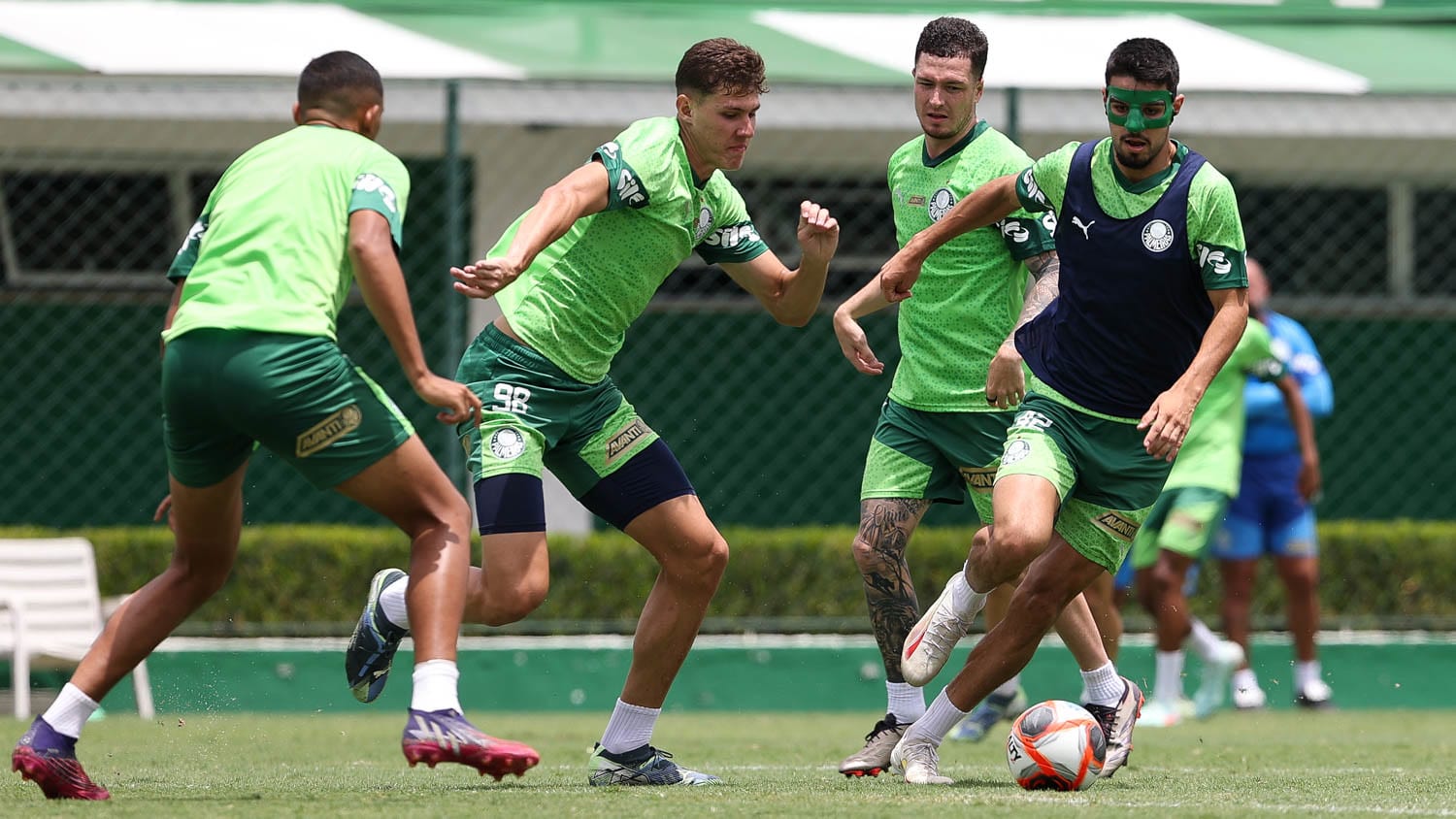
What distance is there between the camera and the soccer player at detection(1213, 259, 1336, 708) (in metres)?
11.3

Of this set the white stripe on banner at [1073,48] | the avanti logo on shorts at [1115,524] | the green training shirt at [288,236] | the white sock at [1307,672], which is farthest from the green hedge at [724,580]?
the green training shirt at [288,236]

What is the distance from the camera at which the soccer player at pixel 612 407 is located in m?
6.30

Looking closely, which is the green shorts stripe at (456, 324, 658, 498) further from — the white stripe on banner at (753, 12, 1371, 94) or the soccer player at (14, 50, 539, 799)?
the white stripe on banner at (753, 12, 1371, 94)

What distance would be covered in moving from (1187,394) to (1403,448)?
31.2 feet

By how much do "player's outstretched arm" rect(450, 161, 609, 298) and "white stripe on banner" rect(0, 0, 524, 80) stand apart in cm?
676

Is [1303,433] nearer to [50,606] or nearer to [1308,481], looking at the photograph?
[1308,481]

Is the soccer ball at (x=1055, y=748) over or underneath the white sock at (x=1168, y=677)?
over

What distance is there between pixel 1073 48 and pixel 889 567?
7.41 m

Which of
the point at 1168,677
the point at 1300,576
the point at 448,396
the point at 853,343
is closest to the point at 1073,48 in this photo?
the point at 1300,576

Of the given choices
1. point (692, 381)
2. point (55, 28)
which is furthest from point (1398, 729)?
point (55, 28)

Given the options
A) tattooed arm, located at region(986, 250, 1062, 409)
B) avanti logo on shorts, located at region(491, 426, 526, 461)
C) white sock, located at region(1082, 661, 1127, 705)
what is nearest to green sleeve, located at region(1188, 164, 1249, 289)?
tattooed arm, located at region(986, 250, 1062, 409)

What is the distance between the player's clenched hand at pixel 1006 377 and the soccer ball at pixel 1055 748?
1.08 m

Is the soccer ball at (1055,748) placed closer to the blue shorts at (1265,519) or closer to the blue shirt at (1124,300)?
the blue shirt at (1124,300)

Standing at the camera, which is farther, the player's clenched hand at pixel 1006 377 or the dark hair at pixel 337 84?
the player's clenched hand at pixel 1006 377
